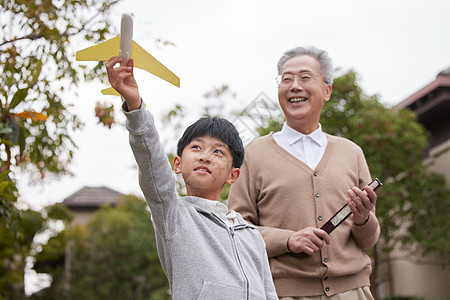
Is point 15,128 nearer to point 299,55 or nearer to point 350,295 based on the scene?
point 299,55

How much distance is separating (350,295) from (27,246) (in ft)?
37.8

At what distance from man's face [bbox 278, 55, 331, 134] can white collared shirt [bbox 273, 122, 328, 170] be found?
4 centimetres

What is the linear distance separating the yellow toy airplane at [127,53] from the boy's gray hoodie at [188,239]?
0.13 metres

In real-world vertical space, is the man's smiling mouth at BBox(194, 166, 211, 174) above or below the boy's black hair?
below

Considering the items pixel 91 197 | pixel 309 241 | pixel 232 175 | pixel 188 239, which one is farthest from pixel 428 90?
pixel 91 197

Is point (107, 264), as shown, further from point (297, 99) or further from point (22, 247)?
point (297, 99)

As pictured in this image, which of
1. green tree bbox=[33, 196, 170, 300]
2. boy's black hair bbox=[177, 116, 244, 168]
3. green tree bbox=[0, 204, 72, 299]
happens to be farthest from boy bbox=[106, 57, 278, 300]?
green tree bbox=[33, 196, 170, 300]

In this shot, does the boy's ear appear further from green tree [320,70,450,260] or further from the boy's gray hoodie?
green tree [320,70,450,260]

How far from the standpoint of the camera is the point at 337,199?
255cm

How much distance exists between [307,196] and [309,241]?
0.27 metres

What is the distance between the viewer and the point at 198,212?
194cm

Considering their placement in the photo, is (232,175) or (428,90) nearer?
(232,175)

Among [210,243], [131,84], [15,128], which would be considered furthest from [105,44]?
[15,128]

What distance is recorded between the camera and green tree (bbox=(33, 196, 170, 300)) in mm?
17031
